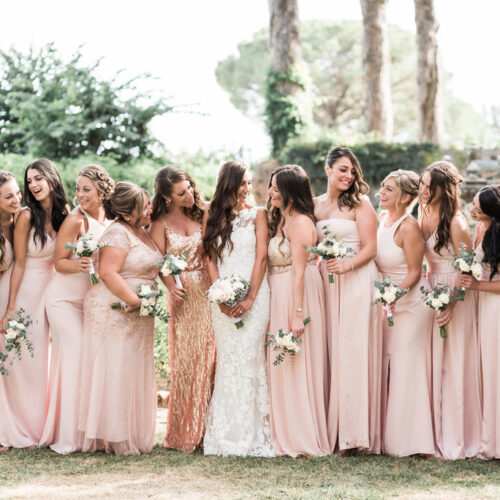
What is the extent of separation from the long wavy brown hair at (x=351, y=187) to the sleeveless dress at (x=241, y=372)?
0.81 meters

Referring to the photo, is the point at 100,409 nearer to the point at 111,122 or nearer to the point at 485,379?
the point at 485,379

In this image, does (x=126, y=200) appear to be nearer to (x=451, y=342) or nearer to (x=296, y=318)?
(x=296, y=318)

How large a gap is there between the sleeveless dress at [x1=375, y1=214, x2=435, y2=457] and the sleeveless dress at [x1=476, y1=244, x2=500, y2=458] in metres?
0.44

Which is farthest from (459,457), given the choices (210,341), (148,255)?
(148,255)

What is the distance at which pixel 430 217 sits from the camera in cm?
612

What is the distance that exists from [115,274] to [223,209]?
110cm

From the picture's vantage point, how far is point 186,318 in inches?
249

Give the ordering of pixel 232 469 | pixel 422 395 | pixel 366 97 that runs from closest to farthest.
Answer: pixel 232 469
pixel 422 395
pixel 366 97

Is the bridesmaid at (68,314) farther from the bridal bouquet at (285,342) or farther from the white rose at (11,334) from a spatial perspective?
the bridal bouquet at (285,342)

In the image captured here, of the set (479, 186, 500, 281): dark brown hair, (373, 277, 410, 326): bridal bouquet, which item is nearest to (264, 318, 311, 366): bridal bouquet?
(373, 277, 410, 326): bridal bouquet

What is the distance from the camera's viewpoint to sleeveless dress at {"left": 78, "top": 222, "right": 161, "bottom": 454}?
602cm

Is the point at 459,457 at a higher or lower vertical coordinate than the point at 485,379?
lower

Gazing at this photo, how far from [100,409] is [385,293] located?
2650mm

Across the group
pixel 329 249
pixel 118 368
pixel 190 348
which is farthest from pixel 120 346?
pixel 329 249
